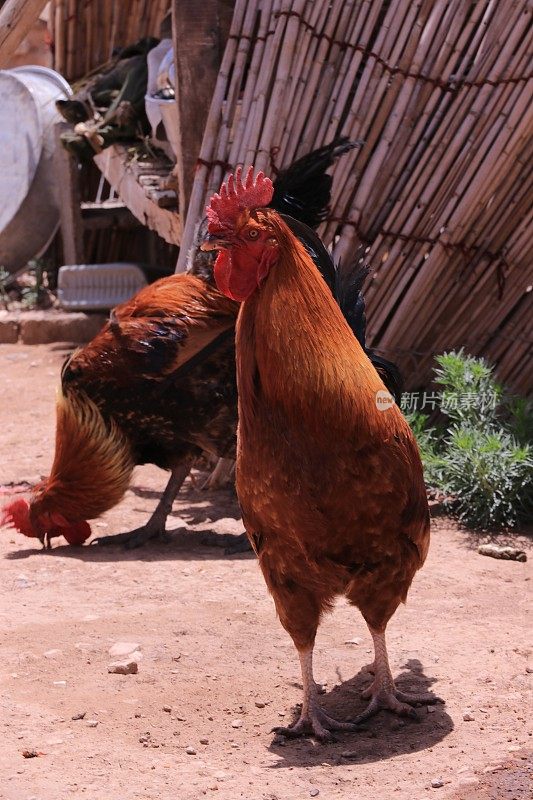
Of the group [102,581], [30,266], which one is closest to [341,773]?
[102,581]

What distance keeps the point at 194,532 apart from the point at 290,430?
2.71 metres

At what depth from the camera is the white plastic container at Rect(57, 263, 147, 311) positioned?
9.58m

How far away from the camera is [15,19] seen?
14.0ft

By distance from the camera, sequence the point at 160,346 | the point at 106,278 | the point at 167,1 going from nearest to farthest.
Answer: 1. the point at 160,346
2. the point at 106,278
3. the point at 167,1

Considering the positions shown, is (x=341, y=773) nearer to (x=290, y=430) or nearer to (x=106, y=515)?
(x=290, y=430)

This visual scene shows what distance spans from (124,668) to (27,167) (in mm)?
7732

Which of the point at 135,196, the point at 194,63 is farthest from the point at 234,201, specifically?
the point at 135,196

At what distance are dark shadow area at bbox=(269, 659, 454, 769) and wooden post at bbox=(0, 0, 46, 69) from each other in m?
2.83

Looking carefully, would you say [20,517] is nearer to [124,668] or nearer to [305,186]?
[124,668]

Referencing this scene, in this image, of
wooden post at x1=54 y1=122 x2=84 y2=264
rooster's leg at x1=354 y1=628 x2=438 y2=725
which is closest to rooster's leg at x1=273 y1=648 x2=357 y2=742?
rooster's leg at x1=354 y1=628 x2=438 y2=725

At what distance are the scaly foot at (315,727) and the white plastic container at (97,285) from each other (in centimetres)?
652

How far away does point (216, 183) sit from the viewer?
573cm

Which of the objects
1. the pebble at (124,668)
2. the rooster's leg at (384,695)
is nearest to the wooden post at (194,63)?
the pebble at (124,668)

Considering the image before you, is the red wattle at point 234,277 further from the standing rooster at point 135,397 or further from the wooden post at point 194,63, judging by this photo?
the wooden post at point 194,63
